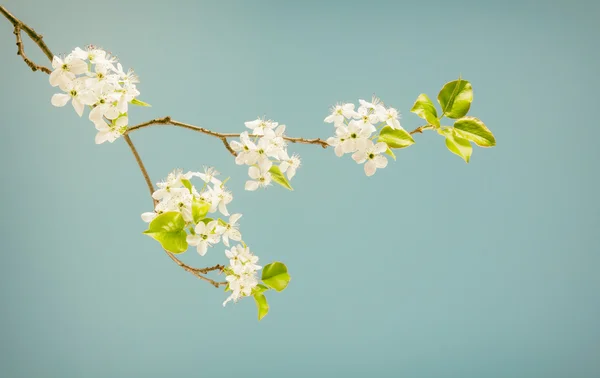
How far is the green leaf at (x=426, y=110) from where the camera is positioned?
2.55 ft

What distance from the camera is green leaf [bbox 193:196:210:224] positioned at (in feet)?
2.48

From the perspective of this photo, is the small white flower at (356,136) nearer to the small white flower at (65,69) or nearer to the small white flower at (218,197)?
the small white flower at (218,197)

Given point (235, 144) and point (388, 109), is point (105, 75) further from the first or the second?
point (388, 109)

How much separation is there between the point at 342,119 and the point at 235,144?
7.6 inches

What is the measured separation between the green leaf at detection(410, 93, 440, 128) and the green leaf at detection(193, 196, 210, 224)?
35 cm

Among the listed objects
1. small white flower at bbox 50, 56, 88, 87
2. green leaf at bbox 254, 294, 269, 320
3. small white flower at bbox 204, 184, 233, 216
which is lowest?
green leaf at bbox 254, 294, 269, 320

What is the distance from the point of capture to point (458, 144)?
0.77 meters

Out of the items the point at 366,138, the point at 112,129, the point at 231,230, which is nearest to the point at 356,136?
the point at 366,138

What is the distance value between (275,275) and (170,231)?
0.79ft

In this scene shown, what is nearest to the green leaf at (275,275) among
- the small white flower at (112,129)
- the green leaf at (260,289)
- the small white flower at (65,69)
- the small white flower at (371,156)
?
the green leaf at (260,289)

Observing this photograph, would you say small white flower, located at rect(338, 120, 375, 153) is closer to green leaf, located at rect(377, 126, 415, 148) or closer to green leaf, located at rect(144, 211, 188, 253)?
green leaf, located at rect(377, 126, 415, 148)

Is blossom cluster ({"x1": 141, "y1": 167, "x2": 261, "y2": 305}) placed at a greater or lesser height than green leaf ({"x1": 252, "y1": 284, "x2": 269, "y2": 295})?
greater

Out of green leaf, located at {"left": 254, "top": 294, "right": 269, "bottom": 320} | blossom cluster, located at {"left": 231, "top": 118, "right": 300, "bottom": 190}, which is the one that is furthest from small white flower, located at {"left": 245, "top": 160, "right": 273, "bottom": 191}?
green leaf, located at {"left": 254, "top": 294, "right": 269, "bottom": 320}

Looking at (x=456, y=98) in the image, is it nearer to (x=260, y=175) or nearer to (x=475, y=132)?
(x=475, y=132)
